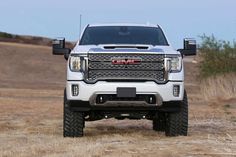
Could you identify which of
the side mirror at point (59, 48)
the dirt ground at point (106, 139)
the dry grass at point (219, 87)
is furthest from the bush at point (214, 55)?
the side mirror at point (59, 48)

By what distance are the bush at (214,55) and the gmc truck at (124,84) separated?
83.3ft

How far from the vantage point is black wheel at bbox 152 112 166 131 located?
14.2 metres

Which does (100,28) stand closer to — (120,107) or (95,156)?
(120,107)

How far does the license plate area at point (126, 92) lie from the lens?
494 inches

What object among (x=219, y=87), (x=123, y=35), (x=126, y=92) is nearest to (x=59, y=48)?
(x=123, y=35)

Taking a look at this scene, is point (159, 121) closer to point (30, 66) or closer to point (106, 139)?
point (106, 139)

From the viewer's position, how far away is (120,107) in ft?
42.0

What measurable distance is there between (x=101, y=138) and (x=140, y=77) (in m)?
1.43

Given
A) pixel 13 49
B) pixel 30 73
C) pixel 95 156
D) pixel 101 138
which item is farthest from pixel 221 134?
pixel 13 49

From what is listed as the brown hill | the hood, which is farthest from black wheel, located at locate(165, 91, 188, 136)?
the brown hill

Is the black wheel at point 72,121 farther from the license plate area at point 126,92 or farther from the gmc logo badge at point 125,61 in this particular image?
the gmc logo badge at point 125,61

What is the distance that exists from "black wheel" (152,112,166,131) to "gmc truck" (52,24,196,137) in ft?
2.72

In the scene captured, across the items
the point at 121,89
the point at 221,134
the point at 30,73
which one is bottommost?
the point at 30,73

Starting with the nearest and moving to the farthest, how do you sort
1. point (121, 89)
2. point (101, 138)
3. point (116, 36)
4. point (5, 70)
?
1. point (121, 89)
2. point (101, 138)
3. point (116, 36)
4. point (5, 70)
